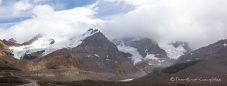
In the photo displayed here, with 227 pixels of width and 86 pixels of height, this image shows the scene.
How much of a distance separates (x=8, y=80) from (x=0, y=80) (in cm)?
464

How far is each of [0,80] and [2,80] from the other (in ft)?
4.75

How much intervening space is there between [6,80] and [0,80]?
3269 mm

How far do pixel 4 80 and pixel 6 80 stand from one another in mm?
1101

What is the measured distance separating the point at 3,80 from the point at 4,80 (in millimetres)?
544

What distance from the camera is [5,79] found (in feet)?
630

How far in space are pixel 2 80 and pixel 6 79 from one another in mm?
3903

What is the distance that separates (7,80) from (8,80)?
929mm

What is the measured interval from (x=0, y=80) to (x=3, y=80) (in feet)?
5.37

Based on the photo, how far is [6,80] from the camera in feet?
620

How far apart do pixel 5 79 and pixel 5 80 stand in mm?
3818

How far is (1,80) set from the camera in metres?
188

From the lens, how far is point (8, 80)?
625ft

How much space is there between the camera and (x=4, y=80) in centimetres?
18838

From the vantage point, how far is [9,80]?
190875mm
